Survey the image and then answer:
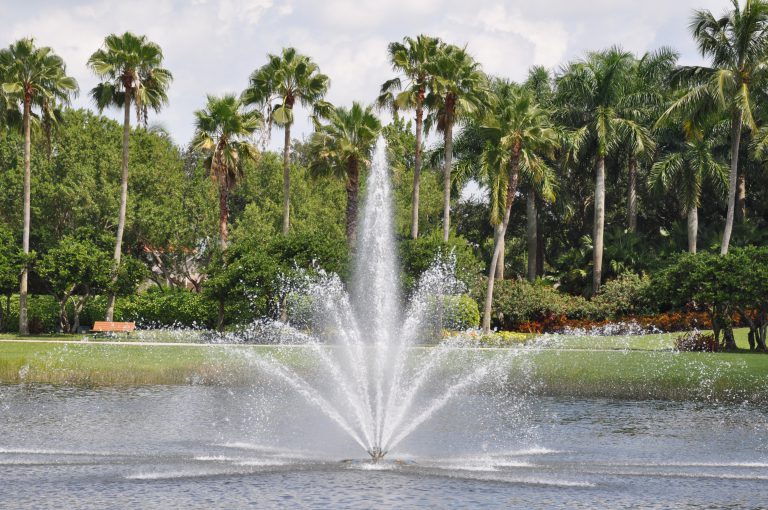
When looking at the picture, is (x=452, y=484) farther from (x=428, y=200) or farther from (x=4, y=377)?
(x=428, y=200)

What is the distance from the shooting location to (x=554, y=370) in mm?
29672

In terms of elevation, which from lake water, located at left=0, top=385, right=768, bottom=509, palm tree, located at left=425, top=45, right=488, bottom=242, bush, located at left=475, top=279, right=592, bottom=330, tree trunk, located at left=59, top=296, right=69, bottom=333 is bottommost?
lake water, located at left=0, top=385, right=768, bottom=509

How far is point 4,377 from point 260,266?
1393cm

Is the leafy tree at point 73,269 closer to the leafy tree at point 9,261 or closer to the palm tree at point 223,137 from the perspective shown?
the leafy tree at point 9,261

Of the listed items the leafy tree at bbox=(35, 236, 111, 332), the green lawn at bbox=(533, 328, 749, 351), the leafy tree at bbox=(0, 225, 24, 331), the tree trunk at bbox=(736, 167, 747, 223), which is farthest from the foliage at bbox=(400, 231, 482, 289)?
the leafy tree at bbox=(0, 225, 24, 331)

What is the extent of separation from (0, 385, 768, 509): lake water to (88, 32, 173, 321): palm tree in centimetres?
2155

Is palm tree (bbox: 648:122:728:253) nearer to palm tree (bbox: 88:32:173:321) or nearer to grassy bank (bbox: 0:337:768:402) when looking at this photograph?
grassy bank (bbox: 0:337:768:402)

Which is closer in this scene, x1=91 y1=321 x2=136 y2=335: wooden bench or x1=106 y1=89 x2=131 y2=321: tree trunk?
x1=91 y1=321 x2=136 y2=335: wooden bench

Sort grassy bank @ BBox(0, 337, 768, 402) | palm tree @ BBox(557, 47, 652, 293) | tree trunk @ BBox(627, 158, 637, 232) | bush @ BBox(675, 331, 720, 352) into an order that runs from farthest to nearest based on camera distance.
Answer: tree trunk @ BBox(627, 158, 637, 232), palm tree @ BBox(557, 47, 652, 293), bush @ BBox(675, 331, 720, 352), grassy bank @ BBox(0, 337, 768, 402)

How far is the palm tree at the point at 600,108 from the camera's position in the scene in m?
51.4

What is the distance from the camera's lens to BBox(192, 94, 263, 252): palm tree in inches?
1916

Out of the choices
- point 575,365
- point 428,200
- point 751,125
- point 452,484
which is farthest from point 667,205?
point 452,484

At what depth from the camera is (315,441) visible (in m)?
20.0

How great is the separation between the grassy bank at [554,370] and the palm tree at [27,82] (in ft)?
41.8
